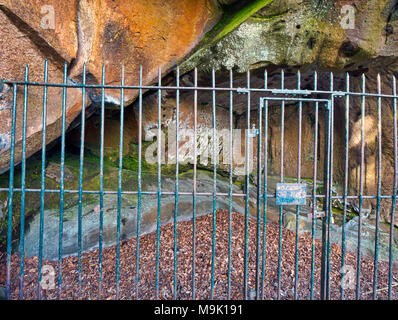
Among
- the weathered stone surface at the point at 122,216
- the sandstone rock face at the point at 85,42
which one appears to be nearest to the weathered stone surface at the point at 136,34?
the sandstone rock face at the point at 85,42

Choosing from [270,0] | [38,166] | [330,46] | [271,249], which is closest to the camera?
[270,0]

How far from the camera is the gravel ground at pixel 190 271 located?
3.09 meters

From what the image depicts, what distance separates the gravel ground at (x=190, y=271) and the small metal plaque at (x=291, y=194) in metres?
1.53

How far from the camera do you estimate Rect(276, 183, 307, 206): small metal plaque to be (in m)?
2.44

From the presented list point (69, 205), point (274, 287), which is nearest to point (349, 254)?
point (274, 287)

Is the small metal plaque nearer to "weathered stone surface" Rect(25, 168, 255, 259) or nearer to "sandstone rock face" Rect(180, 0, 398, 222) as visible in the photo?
"sandstone rock face" Rect(180, 0, 398, 222)

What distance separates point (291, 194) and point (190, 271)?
6.86 feet

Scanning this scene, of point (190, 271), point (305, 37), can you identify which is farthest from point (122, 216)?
point (305, 37)

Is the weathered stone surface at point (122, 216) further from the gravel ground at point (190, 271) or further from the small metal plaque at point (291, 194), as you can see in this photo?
the small metal plaque at point (291, 194)

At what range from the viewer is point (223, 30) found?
3629 millimetres

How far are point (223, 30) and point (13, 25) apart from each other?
116 inches

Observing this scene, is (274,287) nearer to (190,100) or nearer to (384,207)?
(384,207)

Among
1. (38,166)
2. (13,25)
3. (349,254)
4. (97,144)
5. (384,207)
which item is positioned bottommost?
(349,254)

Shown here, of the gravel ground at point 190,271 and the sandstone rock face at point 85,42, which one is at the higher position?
the sandstone rock face at point 85,42
